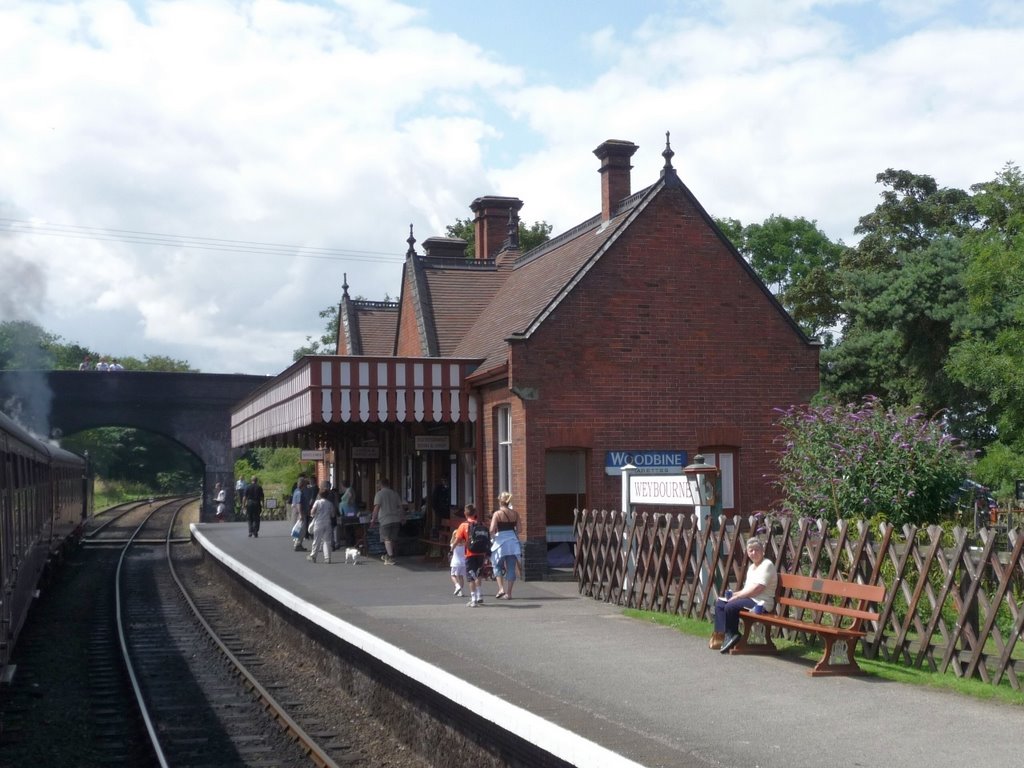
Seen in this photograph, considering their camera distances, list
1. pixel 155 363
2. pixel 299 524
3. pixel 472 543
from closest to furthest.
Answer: pixel 472 543
pixel 299 524
pixel 155 363

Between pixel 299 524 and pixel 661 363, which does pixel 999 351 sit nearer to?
pixel 661 363

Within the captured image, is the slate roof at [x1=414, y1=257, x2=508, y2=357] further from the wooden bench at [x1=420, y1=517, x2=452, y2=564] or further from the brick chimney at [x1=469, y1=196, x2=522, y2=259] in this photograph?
the wooden bench at [x1=420, y1=517, x2=452, y2=564]

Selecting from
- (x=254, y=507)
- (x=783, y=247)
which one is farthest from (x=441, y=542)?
(x=783, y=247)

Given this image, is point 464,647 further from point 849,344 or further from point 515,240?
point 849,344

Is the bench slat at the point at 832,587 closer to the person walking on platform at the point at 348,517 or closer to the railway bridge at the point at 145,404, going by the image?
the person walking on platform at the point at 348,517

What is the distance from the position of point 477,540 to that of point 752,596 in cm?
567

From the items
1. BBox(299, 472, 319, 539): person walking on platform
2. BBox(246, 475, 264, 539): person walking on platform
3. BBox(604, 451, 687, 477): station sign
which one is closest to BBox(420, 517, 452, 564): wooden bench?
BBox(604, 451, 687, 477): station sign

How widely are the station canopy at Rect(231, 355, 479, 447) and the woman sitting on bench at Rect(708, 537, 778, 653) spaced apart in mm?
10144

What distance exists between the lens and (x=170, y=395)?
46.6 meters

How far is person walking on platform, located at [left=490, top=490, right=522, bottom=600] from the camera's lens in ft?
52.9

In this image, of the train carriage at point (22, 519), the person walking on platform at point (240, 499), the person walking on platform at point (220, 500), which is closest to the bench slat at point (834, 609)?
the train carriage at point (22, 519)

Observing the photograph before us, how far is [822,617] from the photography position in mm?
11625

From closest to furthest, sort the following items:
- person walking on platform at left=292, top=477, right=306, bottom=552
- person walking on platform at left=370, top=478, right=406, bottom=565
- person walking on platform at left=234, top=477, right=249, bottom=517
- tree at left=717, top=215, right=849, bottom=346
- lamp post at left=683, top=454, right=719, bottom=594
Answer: lamp post at left=683, top=454, right=719, bottom=594, person walking on platform at left=370, top=478, right=406, bottom=565, person walking on platform at left=292, top=477, right=306, bottom=552, person walking on platform at left=234, top=477, right=249, bottom=517, tree at left=717, top=215, right=849, bottom=346

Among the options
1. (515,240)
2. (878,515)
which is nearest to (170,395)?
(515,240)
